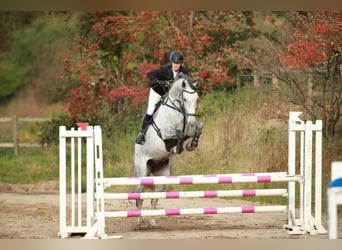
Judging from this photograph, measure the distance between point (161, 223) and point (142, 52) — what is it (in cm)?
451

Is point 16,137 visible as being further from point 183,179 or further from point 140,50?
point 183,179

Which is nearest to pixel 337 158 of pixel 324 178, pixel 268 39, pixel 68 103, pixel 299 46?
pixel 324 178

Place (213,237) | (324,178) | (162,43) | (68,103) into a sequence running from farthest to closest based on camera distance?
(68,103) < (162,43) < (324,178) < (213,237)

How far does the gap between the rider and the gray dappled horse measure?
7cm

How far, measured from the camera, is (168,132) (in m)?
8.35

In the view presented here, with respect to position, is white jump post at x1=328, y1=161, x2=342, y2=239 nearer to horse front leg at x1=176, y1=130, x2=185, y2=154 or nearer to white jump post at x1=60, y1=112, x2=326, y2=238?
white jump post at x1=60, y1=112, x2=326, y2=238

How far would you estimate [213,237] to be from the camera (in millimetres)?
7711

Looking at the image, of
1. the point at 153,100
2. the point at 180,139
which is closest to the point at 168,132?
the point at 180,139

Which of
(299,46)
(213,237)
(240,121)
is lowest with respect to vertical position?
(213,237)

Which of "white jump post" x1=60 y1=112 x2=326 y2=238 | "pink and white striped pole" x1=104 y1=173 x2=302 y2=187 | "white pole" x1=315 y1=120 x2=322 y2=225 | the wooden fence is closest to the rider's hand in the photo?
"white jump post" x1=60 y1=112 x2=326 y2=238

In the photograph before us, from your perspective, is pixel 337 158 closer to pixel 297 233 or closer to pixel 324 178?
pixel 324 178

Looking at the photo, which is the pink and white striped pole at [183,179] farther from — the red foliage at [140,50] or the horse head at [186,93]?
the red foliage at [140,50]

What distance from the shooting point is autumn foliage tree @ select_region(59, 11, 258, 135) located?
41.6ft
